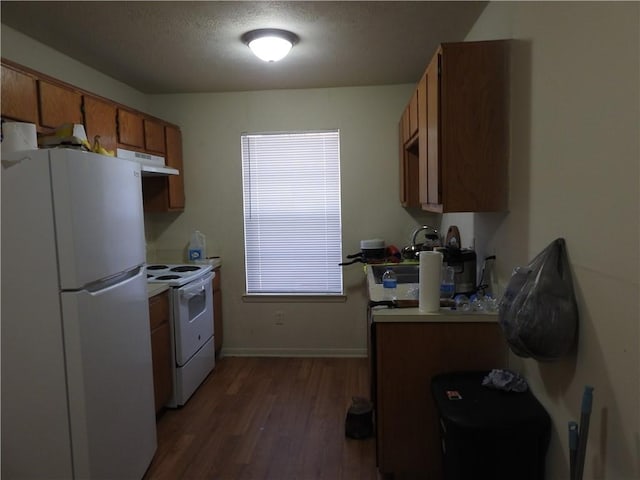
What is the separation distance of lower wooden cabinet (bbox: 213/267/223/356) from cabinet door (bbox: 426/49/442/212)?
2282 mm

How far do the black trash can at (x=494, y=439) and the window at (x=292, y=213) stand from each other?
2.37 metres

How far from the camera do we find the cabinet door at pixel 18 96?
207 cm

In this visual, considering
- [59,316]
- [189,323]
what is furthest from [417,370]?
[189,323]

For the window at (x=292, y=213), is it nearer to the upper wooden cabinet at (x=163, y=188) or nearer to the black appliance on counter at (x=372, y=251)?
the black appliance on counter at (x=372, y=251)

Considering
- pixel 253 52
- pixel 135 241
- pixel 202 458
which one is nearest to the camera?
pixel 135 241

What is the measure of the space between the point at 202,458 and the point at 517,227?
2.04m

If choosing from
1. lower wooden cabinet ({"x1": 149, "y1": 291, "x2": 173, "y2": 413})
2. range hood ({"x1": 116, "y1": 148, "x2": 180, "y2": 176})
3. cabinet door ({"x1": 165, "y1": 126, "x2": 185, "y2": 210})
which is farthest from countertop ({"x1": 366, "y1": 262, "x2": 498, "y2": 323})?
cabinet door ({"x1": 165, "y1": 126, "x2": 185, "y2": 210})

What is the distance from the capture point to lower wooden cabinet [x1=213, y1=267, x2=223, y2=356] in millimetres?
→ 3852

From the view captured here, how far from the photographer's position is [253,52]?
278 centimetres

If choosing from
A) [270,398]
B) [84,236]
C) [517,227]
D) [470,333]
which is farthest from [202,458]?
[517,227]

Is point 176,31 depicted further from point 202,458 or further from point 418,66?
point 202,458

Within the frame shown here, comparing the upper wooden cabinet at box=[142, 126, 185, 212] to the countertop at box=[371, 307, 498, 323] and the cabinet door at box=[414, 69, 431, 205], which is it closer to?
the cabinet door at box=[414, 69, 431, 205]

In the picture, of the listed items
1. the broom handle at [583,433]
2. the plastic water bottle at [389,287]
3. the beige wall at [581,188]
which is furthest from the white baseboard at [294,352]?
the broom handle at [583,433]

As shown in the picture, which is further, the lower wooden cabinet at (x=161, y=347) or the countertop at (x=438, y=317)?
the lower wooden cabinet at (x=161, y=347)
